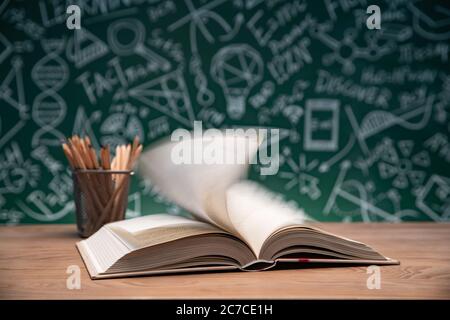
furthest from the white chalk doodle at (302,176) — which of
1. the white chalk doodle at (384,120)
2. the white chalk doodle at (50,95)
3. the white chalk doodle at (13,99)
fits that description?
the white chalk doodle at (13,99)

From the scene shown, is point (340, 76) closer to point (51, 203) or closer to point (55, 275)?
point (51, 203)

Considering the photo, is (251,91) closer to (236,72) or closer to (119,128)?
(236,72)

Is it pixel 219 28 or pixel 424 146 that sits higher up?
→ pixel 219 28

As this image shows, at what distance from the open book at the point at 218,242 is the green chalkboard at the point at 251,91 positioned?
81cm

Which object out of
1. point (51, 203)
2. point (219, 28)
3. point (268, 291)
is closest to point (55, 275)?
point (268, 291)

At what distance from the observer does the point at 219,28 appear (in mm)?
1619

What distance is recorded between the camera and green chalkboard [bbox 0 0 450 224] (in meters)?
1.59

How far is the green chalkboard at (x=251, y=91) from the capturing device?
159 centimetres

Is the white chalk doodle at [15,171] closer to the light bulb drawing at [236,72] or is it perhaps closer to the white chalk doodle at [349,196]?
the light bulb drawing at [236,72]

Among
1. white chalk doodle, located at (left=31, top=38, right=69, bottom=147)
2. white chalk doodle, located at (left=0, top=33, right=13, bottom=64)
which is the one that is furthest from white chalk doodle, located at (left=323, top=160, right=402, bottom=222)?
white chalk doodle, located at (left=0, top=33, right=13, bottom=64)

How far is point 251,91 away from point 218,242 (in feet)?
3.32
